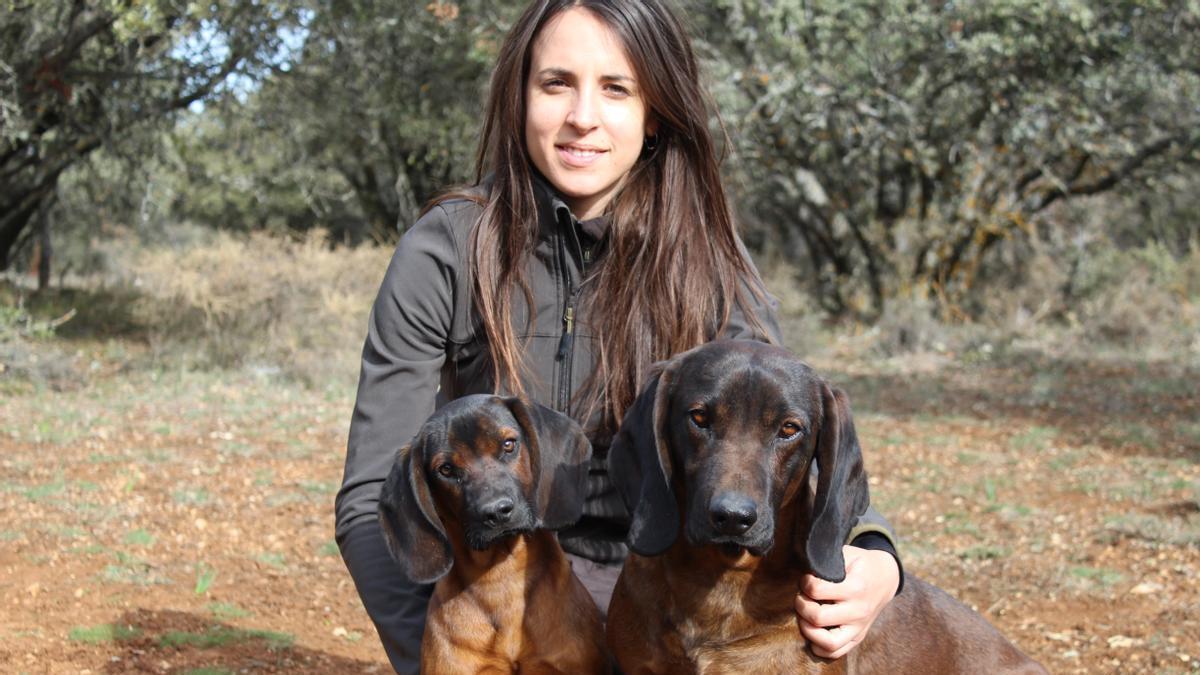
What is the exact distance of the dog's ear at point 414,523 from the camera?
10.6 ft

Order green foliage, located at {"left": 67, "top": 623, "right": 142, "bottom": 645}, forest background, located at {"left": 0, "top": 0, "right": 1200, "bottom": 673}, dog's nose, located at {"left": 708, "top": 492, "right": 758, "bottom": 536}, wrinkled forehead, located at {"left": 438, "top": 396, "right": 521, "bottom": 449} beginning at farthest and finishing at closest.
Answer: forest background, located at {"left": 0, "top": 0, "right": 1200, "bottom": 673}, green foliage, located at {"left": 67, "top": 623, "right": 142, "bottom": 645}, wrinkled forehead, located at {"left": 438, "top": 396, "right": 521, "bottom": 449}, dog's nose, located at {"left": 708, "top": 492, "right": 758, "bottom": 536}

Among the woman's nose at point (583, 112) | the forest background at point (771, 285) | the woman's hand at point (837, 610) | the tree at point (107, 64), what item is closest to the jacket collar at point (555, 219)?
the woman's nose at point (583, 112)

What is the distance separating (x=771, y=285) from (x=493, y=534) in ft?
50.8

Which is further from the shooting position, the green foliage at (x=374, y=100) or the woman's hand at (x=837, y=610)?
the green foliage at (x=374, y=100)

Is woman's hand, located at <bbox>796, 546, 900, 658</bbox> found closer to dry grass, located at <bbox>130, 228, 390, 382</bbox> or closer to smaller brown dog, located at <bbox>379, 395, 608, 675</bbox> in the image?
smaller brown dog, located at <bbox>379, 395, 608, 675</bbox>

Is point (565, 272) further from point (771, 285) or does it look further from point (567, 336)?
point (771, 285)

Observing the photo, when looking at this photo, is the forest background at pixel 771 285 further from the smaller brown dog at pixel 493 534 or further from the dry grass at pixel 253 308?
the smaller brown dog at pixel 493 534

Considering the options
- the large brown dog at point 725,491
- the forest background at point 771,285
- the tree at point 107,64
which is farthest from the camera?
the tree at point 107,64

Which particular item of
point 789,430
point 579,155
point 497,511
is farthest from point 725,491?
point 579,155

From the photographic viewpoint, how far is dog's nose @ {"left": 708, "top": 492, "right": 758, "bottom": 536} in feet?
8.83

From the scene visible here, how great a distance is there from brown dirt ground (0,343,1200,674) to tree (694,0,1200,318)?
13.5ft

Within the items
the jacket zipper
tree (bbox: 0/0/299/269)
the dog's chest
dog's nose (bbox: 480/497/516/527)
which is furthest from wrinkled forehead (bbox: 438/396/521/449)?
tree (bbox: 0/0/299/269)

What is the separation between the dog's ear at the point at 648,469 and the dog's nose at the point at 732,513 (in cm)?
22

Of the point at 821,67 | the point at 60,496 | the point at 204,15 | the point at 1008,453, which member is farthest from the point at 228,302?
the point at 1008,453
